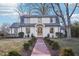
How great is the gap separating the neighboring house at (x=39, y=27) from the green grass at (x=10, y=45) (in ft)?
0.33

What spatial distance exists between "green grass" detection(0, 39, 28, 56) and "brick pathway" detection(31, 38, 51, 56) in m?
0.16

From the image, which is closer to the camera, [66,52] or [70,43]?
[66,52]

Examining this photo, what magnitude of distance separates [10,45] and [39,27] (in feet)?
1.44

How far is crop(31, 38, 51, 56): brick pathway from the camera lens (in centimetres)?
406

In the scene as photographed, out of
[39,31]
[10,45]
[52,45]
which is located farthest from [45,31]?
[10,45]

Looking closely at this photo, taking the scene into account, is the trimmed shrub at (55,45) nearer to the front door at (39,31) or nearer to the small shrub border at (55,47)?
the small shrub border at (55,47)

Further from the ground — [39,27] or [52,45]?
[39,27]

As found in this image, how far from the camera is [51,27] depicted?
13.5ft

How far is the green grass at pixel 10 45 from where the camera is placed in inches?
160

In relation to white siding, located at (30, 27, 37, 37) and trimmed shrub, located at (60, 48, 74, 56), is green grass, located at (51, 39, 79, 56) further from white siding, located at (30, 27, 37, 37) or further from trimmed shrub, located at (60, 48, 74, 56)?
white siding, located at (30, 27, 37, 37)

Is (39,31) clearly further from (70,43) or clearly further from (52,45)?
(70,43)

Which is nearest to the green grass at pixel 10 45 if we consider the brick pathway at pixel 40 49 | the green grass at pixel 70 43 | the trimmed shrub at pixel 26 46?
the trimmed shrub at pixel 26 46

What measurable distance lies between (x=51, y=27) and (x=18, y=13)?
467mm

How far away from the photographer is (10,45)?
4094 mm
